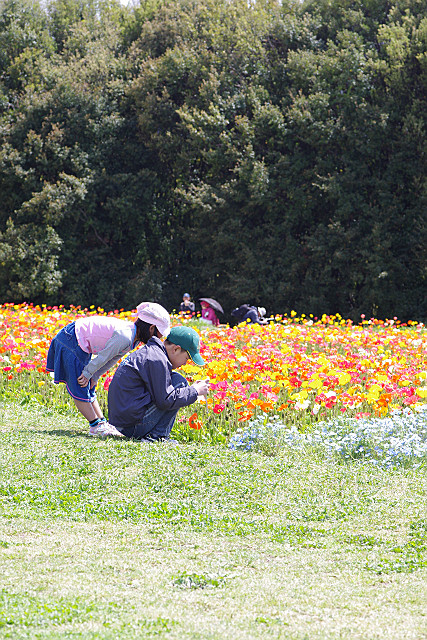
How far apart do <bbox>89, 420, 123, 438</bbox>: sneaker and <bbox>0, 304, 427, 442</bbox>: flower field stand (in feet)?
2.11

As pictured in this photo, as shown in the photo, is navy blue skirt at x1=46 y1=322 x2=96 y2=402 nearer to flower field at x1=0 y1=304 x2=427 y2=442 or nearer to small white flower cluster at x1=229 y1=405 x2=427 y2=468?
flower field at x1=0 y1=304 x2=427 y2=442

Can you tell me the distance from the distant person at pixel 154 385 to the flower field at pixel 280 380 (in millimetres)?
481

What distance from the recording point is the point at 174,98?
2183 centimetres

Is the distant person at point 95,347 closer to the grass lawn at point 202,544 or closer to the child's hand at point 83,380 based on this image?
the child's hand at point 83,380

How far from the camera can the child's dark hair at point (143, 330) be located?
5879mm

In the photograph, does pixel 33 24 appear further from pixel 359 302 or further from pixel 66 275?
pixel 359 302

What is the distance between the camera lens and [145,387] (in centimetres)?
580

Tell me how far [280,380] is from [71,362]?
6.64 ft

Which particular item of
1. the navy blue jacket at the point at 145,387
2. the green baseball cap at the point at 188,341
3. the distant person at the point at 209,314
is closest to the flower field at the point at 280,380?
the navy blue jacket at the point at 145,387

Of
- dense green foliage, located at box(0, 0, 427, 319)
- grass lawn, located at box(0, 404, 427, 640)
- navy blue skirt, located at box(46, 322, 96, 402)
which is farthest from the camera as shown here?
dense green foliage, located at box(0, 0, 427, 319)

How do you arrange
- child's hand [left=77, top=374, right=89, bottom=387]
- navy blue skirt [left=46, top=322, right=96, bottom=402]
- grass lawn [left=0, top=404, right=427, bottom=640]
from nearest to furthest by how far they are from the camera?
grass lawn [left=0, top=404, right=427, bottom=640] < child's hand [left=77, top=374, right=89, bottom=387] < navy blue skirt [left=46, top=322, right=96, bottom=402]

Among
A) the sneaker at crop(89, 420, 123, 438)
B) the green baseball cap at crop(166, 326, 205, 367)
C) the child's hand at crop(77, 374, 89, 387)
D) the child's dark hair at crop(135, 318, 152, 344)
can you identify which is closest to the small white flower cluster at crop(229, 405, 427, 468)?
the green baseball cap at crop(166, 326, 205, 367)

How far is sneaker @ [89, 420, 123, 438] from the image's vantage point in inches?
237

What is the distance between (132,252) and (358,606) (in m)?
19.7
